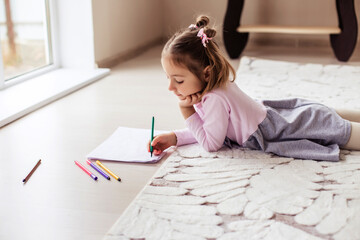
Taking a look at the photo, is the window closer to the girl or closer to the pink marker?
the pink marker

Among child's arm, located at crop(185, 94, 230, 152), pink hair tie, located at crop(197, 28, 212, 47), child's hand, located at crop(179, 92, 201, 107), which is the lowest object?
child's arm, located at crop(185, 94, 230, 152)

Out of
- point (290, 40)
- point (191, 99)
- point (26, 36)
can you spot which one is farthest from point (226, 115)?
point (290, 40)

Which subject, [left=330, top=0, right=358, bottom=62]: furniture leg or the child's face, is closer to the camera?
the child's face

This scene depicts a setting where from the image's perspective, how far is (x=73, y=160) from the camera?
1.34 m

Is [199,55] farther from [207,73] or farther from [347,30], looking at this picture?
[347,30]

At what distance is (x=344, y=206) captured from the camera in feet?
3.38

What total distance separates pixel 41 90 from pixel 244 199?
1342mm

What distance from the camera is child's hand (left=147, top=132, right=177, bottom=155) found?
4.47ft

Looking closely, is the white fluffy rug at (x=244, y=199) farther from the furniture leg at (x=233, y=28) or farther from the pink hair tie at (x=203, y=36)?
the furniture leg at (x=233, y=28)

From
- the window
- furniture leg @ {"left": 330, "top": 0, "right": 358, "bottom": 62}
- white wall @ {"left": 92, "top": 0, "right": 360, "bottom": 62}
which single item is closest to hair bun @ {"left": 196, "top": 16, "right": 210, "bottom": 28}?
the window

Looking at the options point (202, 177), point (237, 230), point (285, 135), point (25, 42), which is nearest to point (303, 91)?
point (285, 135)

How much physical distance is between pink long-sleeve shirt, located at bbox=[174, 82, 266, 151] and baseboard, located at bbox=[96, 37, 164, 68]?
1439mm

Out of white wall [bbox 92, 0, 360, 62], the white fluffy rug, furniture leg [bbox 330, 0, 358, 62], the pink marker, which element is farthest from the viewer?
white wall [bbox 92, 0, 360, 62]

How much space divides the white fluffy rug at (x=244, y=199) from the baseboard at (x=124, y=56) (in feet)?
4.77
